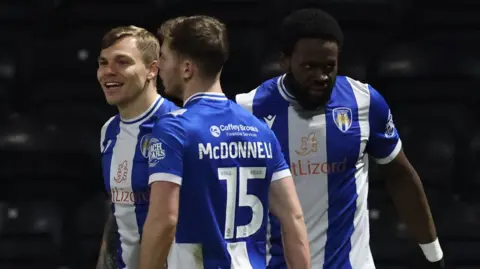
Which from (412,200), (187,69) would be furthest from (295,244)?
(412,200)

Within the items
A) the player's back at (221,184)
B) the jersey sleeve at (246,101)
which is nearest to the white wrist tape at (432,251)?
the jersey sleeve at (246,101)

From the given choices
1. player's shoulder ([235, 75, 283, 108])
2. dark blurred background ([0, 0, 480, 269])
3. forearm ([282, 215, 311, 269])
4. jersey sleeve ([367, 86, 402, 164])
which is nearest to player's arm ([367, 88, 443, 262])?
jersey sleeve ([367, 86, 402, 164])

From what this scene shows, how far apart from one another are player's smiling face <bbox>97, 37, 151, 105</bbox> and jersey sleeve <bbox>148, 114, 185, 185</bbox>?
0.68 meters

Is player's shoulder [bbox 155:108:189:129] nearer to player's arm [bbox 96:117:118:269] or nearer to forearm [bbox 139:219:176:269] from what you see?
forearm [bbox 139:219:176:269]

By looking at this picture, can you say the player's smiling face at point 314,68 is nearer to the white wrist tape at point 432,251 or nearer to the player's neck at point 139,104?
the player's neck at point 139,104

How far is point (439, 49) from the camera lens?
5410 mm

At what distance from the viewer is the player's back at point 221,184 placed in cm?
Result: 271

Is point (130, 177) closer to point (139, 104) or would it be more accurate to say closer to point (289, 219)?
point (139, 104)

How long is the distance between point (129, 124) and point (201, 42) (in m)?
0.74

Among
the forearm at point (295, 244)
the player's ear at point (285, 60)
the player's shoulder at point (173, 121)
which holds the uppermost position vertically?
the player's ear at point (285, 60)

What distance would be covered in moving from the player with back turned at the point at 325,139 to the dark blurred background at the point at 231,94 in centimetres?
160

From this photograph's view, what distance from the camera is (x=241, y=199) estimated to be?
2775 millimetres

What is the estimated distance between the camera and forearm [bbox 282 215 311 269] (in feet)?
9.41

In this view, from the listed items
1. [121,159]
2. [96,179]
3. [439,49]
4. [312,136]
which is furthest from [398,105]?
[121,159]
